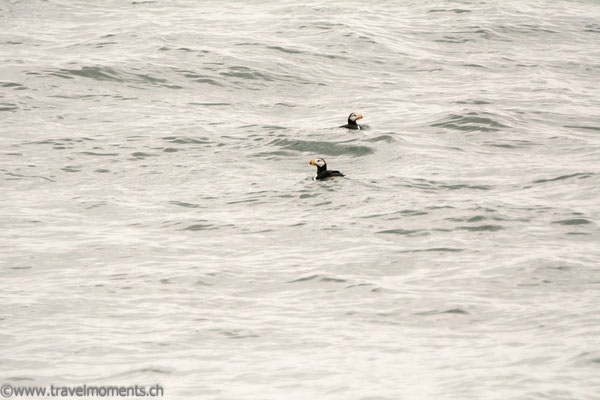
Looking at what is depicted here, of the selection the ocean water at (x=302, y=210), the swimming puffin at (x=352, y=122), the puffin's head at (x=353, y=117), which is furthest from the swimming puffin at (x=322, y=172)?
the puffin's head at (x=353, y=117)

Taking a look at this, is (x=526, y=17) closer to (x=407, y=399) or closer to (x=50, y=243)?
(x=50, y=243)

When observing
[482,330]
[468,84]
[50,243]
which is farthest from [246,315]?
[468,84]

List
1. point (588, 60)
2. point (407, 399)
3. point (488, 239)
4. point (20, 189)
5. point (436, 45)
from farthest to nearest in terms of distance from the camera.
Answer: point (436, 45) < point (588, 60) < point (20, 189) < point (488, 239) < point (407, 399)

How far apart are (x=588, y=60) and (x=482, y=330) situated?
1761 centimetres

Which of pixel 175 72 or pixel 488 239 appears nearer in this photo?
pixel 488 239

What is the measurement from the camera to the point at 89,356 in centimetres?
993

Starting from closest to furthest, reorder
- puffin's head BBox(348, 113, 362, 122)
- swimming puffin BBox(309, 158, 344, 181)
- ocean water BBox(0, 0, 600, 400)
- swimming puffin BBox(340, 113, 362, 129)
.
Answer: ocean water BBox(0, 0, 600, 400) < swimming puffin BBox(309, 158, 344, 181) < swimming puffin BBox(340, 113, 362, 129) < puffin's head BBox(348, 113, 362, 122)

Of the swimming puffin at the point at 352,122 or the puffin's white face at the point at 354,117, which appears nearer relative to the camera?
the swimming puffin at the point at 352,122

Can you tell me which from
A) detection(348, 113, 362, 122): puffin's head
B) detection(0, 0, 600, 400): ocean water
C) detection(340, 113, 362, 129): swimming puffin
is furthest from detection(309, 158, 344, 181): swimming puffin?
detection(348, 113, 362, 122): puffin's head

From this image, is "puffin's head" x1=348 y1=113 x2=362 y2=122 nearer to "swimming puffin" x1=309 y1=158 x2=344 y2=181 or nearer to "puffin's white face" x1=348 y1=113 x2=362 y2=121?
"puffin's white face" x1=348 y1=113 x2=362 y2=121

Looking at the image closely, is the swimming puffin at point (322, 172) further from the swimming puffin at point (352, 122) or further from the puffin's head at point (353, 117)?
the puffin's head at point (353, 117)

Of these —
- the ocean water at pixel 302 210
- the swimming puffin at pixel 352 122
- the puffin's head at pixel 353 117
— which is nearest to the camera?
the ocean water at pixel 302 210

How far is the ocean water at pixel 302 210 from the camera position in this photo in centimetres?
980

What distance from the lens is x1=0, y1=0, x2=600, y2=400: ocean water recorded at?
980cm
